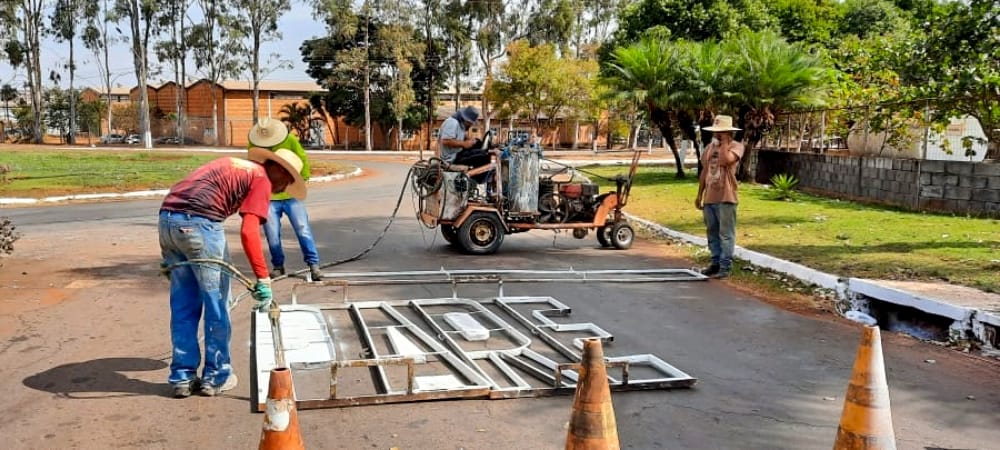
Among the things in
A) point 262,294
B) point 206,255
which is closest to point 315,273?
point 206,255

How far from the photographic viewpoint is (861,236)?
456 inches

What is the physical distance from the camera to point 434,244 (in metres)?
11.8

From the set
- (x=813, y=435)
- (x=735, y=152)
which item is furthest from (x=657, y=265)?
(x=813, y=435)

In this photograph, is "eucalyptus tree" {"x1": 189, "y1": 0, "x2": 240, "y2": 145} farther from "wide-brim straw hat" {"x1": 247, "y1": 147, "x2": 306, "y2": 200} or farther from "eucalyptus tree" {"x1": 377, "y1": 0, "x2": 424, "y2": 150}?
"wide-brim straw hat" {"x1": 247, "y1": 147, "x2": 306, "y2": 200}

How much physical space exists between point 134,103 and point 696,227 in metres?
74.6

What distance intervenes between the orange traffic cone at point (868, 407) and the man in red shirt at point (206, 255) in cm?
329

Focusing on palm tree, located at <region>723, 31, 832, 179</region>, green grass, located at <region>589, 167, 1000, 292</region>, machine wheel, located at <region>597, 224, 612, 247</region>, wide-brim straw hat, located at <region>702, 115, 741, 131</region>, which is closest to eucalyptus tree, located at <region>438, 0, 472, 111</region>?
palm tree, located at <region>723, 31, 832, 179</region>

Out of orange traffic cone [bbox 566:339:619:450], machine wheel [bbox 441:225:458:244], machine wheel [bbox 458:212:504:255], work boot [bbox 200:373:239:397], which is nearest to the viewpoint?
orange traffic cone [bbox 566:339:619:450]

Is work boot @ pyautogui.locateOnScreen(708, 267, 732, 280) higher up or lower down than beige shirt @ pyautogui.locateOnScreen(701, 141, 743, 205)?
lower down

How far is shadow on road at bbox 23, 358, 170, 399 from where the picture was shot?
5.00 metres

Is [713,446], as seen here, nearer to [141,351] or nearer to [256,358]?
[256,358]

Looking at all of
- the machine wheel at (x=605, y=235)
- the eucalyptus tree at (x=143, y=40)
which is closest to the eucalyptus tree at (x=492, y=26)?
the eucalyptus tree at (x=143, y=40)

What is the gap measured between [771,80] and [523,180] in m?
12.8

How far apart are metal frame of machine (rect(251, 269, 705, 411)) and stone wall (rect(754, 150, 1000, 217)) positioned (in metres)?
10.4
